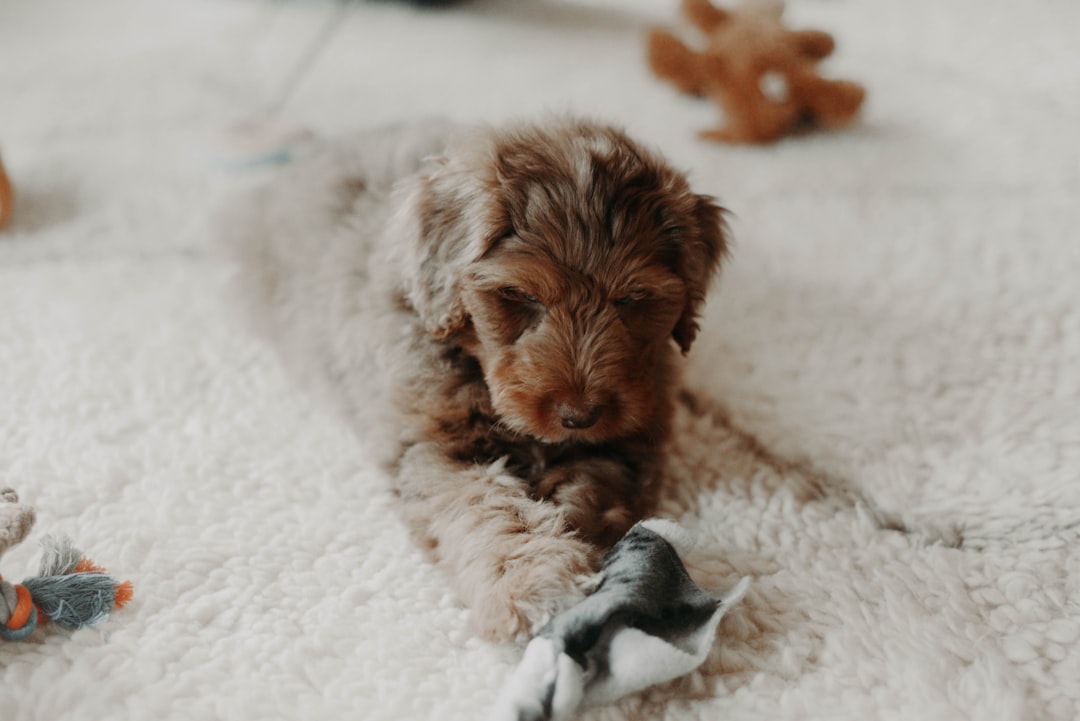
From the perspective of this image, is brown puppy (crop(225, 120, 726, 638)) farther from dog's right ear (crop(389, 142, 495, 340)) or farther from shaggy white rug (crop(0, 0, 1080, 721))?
shaggy white rug (crop(0, 0, 1080, 721))

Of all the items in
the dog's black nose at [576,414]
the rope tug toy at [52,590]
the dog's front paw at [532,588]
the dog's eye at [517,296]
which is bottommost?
the rope tug toy at [52,590]

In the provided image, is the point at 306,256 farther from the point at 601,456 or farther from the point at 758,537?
the point at 758,537

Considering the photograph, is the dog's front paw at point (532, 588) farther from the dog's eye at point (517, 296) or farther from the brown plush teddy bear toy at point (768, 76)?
the brown plush teddy bear toy at point (768, 76)

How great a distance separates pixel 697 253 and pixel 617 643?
2.97ft

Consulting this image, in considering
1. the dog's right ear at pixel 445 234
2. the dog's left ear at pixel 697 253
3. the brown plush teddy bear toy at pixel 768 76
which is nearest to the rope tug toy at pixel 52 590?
the dog's right ear at pixel 445 234

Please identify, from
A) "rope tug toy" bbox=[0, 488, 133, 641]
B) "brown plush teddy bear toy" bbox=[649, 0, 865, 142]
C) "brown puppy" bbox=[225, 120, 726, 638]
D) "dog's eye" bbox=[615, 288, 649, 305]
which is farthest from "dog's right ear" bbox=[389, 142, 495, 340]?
"brown plush teddy bear toy" bbox=[649, 0, 865, 142]

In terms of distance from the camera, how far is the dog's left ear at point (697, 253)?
6.37 feet

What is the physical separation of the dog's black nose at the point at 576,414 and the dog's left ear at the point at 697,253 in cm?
41

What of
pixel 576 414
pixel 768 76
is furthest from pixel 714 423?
pixel 768 76

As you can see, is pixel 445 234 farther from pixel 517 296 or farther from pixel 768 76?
pixel 768 76

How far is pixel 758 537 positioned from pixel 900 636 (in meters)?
0.38

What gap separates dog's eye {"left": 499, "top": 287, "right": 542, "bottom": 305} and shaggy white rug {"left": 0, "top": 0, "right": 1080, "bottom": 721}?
616mm

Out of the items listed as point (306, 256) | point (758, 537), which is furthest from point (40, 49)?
point (758, 537)

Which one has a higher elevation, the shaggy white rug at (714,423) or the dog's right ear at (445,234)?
the dog's right ear at (445,234)
